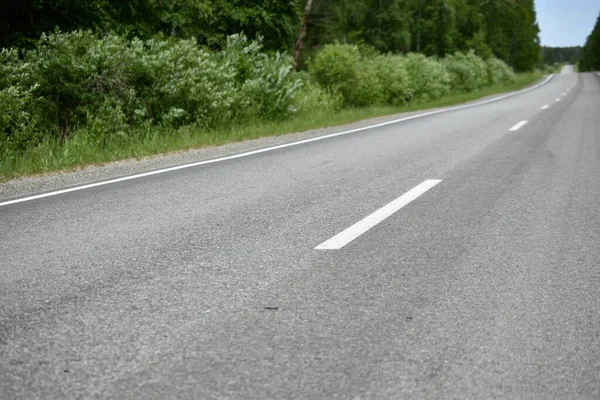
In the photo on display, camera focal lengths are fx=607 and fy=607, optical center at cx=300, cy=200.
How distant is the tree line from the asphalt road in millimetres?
7730

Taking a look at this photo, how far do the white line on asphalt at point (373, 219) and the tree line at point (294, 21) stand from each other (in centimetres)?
814

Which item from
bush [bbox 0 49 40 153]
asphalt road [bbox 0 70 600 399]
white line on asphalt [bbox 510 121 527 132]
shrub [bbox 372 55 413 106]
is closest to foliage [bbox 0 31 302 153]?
bush [bbox 0 49 40 153]

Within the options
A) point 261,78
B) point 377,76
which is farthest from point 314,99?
point 377,76

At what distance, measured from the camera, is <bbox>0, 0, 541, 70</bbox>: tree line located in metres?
13.5

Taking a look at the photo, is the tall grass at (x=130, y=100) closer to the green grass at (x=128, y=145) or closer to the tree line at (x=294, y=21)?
the green grass at (x=128, y=145)

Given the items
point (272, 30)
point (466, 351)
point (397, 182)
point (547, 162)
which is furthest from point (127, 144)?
point (272, 30)

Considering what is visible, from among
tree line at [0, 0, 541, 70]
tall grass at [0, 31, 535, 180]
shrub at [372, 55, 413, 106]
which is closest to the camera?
tall grass at [0, 31, 535, 180]

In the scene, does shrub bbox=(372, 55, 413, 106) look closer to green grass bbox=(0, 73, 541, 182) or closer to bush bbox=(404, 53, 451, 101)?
bush bbox=(404, 53, 451, 101)

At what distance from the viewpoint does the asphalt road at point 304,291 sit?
253 cm

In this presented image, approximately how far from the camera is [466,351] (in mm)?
2768

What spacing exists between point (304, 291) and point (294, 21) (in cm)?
2547

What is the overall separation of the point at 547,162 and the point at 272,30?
67.0 ft

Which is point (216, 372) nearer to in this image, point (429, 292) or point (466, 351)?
point (466, 351)

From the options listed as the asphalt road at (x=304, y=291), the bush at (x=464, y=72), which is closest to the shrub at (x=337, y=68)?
the asphalt road at (x=304, y=291)
